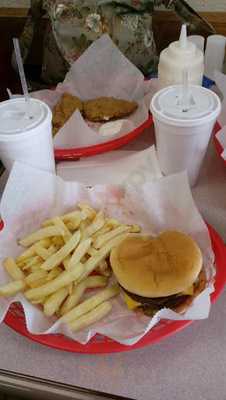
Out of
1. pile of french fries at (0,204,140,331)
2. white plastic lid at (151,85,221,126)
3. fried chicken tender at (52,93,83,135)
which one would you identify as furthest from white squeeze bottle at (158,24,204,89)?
pile of french fries at (0,204,140,331)

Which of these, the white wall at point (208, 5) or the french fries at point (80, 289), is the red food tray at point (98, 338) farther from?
the white wall at point (208, 5)

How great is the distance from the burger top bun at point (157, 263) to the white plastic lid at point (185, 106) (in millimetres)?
221

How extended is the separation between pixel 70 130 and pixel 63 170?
0.30ft

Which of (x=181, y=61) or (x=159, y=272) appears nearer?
(x=159, y=272)

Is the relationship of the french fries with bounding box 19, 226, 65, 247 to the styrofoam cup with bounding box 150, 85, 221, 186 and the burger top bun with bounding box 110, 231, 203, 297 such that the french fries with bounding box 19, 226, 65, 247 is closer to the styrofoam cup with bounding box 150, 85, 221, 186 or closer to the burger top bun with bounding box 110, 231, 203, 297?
the burger top bun with bounding box 110, 231, 203, 297

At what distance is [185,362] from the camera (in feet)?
2.30

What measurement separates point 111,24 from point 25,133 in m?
0.56

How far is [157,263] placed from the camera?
74 centimetres

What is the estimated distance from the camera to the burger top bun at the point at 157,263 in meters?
0.70

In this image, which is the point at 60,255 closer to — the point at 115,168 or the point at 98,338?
the point at 98,338

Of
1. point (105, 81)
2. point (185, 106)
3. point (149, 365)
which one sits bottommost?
point (149, 365)

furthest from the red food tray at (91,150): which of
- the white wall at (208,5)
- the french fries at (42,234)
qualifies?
the white wall at (208,5)

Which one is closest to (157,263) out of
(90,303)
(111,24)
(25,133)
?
(90,303)

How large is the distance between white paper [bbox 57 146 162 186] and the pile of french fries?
6.6 inches
